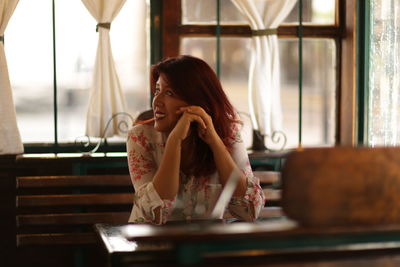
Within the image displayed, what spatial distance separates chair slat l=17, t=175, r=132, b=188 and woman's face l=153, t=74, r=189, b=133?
1.15 meters

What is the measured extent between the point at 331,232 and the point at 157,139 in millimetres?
1575

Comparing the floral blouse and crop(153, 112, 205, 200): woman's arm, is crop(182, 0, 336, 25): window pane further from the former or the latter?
crop(153, 112, 205, 200): woman's arm

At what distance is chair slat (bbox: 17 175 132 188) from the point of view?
3773 mm

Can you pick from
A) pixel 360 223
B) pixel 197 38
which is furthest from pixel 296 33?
pixel 360 223

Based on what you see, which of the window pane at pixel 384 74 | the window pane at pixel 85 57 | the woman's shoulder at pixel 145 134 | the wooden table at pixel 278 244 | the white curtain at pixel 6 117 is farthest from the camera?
the window pane at pixel 85 57

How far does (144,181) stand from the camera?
2.63 meters

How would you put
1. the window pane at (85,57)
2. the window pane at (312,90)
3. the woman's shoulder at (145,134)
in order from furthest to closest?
1. the window pane at (312,90)
2. the window pane at (85,57)
3. the woman's shoulder at (145,134)

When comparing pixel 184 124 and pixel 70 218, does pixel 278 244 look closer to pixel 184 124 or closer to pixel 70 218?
pixel 184 124

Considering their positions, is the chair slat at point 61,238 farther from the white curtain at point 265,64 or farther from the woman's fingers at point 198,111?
the woman's fingers at point 198,111

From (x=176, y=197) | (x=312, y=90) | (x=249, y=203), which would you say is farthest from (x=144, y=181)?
(x=312, y=90)

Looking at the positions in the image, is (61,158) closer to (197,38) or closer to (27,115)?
(27,115)

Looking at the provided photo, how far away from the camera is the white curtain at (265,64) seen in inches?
159

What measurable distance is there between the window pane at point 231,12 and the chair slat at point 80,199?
3.41ft

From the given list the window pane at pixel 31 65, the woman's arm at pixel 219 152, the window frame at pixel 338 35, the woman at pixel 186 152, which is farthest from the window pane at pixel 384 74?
the window pane at pixel 31 65
